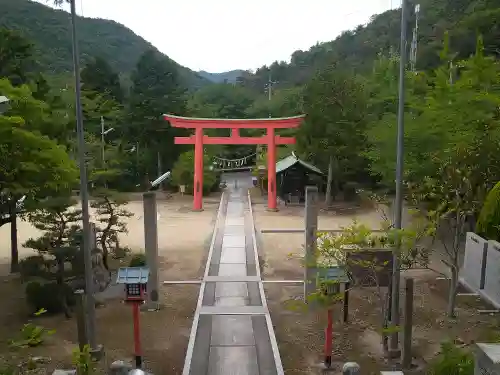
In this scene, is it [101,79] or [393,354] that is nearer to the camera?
[393,354]

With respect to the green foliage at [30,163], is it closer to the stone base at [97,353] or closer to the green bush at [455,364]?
the stone base at [97,353]

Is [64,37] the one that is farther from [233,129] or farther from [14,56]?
[14,56]

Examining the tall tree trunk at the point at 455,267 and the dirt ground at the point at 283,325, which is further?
the tall tree trunk at the point at 455,267

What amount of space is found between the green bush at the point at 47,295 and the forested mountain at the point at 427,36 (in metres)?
9.92

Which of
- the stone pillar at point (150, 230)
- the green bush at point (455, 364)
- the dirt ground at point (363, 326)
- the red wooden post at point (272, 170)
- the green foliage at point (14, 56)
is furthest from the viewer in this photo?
the red wooden post at point (272, 170)

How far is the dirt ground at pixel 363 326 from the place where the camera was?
960 cm

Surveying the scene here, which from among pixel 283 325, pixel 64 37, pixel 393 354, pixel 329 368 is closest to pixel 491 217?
pixel 393 354

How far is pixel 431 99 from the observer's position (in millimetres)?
16438

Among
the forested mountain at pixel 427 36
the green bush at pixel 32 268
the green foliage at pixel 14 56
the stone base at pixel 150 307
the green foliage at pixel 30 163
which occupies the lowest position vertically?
the stone base at pixel 150 307

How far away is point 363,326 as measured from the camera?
36.3 feet

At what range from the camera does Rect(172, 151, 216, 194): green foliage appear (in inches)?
1243

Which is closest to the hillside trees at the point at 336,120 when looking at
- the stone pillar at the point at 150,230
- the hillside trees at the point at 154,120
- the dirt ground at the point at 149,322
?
the dirt ground at the point at 149,322

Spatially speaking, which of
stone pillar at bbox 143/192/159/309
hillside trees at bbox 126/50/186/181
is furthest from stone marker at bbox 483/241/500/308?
hillside trees at bbox 126/50/186/181

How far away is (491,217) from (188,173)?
838 inches
